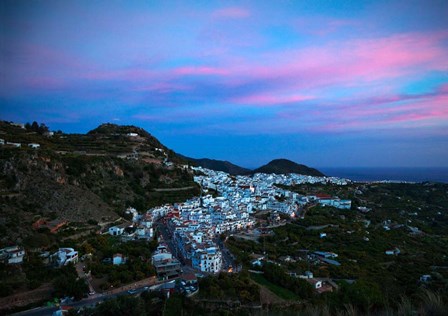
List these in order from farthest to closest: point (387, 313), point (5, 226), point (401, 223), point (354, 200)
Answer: point (354, 200), point (401, 223), point (5, 226), point (387, 313)

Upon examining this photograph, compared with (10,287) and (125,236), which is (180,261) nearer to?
(125,236)

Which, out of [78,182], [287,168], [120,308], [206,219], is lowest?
[120,308]

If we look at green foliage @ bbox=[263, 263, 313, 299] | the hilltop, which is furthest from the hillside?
the hilltop

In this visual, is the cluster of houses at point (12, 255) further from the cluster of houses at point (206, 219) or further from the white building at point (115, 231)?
the white building at point (115, 231)

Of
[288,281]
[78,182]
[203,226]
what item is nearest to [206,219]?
[203,226]

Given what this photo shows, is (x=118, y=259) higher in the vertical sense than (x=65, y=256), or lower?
lower

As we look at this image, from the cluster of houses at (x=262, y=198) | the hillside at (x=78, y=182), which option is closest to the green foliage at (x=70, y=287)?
the hillside at (x=78, y=182)

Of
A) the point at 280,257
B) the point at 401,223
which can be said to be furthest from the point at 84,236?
the point at 401,223

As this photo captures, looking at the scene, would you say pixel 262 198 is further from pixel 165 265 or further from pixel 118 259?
pixel 118 259
